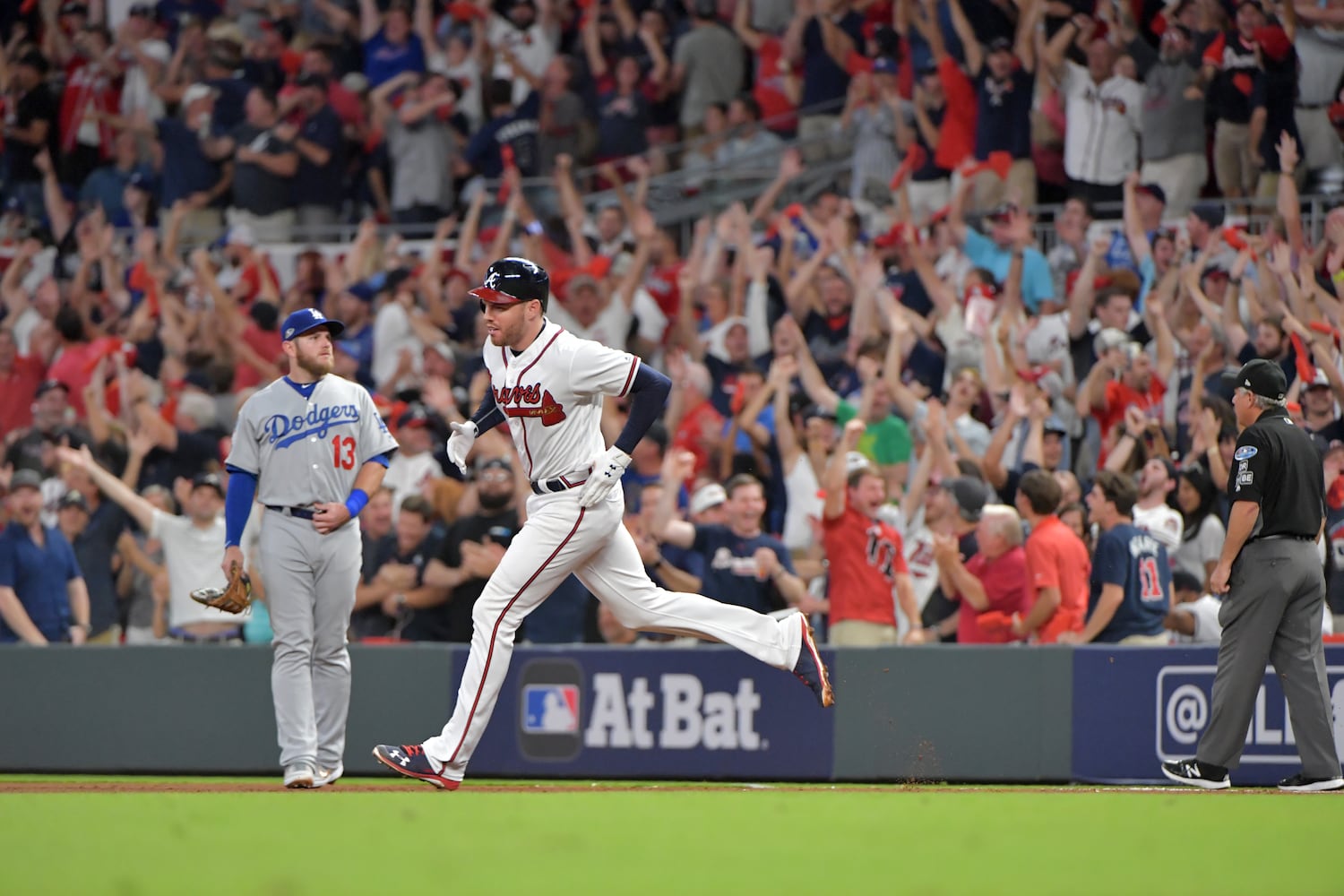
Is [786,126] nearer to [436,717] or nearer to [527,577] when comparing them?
[436,717]

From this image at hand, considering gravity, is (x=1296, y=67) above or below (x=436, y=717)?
above

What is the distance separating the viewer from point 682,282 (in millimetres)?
14258

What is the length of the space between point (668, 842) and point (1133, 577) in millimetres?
4528

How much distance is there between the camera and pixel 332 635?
860cm

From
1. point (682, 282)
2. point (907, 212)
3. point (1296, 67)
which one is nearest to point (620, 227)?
point (682, 282)

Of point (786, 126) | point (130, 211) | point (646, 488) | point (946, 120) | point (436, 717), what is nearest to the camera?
point (436, 717)

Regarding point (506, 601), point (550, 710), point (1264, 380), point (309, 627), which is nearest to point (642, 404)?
point (506, 601)

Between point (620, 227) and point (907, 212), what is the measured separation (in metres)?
2.83

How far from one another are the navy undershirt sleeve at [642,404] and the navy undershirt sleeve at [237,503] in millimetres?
1862

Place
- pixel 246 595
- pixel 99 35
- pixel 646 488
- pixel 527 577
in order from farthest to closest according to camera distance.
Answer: pixel 99 35 < pixel 646 488 < pixel 246 595 < pixel 527 577

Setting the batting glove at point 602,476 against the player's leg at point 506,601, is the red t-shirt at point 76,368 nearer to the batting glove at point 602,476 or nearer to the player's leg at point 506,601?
the player's leg at point 506,601

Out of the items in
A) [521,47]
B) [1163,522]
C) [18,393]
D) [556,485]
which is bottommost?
[1163,522]

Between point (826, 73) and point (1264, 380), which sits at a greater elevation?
point (826, 73)

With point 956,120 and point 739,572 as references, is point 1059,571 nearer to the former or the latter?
point 739,572
